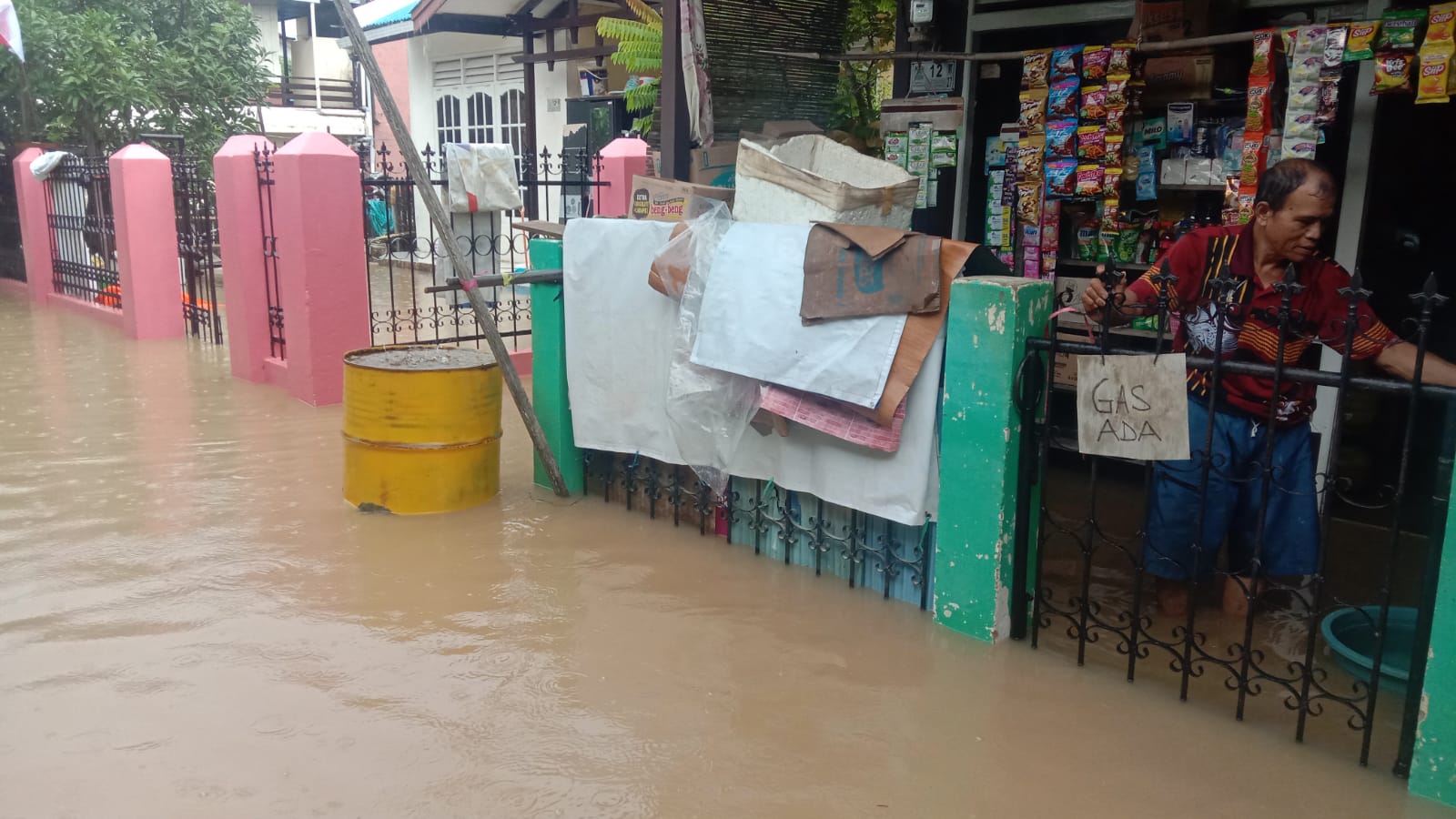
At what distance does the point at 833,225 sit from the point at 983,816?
2.12 metres

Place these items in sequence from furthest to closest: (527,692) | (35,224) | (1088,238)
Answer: (35,224)
(1088,238)
(527,692)

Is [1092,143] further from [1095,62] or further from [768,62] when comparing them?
[768,62]

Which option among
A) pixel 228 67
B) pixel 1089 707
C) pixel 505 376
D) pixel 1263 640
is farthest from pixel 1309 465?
pixel 228 67

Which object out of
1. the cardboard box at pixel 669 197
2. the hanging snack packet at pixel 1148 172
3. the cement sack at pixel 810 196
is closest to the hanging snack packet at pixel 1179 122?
the hanging snack packet at pixel 1148 172

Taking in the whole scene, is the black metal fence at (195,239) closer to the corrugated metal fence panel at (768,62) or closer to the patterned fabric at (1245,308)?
the corrugated metal fence panel at (768,62)

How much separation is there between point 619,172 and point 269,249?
9.01 ft

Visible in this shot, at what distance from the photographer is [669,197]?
5047 mm

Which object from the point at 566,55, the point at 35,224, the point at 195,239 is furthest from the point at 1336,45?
the point at 35,224

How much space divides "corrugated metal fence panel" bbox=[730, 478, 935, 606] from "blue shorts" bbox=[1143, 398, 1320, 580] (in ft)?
2.83

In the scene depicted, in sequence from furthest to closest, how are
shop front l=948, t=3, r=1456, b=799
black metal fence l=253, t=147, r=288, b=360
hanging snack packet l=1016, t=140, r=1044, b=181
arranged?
black metal fence l=253, t=147, r=288, b=360
hanging snack packet l=1016, t=140, r=1044, b=181
shop front l=948, t=3, r=1456, b=799

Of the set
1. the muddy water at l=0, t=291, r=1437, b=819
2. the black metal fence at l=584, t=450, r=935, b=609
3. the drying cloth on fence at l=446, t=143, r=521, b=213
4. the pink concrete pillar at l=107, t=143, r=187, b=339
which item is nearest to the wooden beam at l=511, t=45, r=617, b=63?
the drying cloth on fence at l=446, t=143, r=521, b=213

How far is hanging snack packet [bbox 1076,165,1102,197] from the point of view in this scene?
5.65 metres

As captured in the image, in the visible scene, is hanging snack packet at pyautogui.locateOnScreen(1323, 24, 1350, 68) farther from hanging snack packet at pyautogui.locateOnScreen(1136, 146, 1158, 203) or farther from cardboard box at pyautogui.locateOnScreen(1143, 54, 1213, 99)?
hanging snack packet at pyautogui.locateOnScreen(1136, 146, 1158, 203)

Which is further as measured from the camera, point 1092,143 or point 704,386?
point 1092,143
